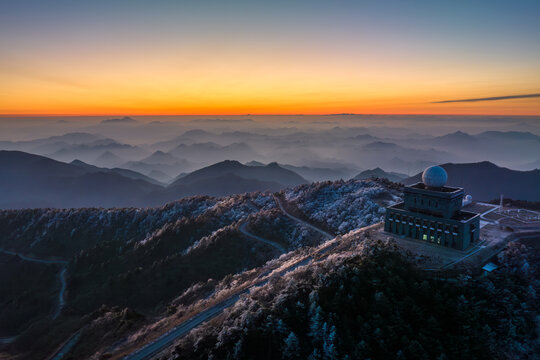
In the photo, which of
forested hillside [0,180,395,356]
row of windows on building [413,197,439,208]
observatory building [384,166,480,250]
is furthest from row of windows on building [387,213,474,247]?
forested hillside [0,180,395,356]

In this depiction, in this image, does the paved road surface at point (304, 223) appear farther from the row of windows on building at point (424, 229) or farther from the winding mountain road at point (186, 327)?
the row of windows on building at point (424, 229)

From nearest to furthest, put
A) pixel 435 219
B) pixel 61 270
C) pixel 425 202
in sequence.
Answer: pixel 435 219
pixel 425 202
pixel 61 270

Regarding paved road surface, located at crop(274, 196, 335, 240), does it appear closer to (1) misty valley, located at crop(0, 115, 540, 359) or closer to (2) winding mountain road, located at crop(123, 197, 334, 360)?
(1) misty valley, located at crop(0, 115, 540, 359)

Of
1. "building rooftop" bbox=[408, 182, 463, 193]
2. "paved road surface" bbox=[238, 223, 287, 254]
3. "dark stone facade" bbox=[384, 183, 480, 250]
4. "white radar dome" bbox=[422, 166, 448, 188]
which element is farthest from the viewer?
"paved road surface" bbox=[238, 223, 287, 254]

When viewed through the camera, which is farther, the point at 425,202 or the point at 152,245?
the point at 152,245

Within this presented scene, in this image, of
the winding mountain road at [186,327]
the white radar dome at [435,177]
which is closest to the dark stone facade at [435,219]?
the white radar dome at [435,177]

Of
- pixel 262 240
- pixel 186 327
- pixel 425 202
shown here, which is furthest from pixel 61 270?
pixel 425 202

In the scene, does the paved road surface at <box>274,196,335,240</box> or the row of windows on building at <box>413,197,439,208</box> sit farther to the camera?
the paved road surface at <box>274,196,335,240</box>

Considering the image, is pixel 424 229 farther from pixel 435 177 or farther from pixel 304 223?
pixel 304 223

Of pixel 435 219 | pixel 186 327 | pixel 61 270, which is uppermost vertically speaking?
pixel 435 219
